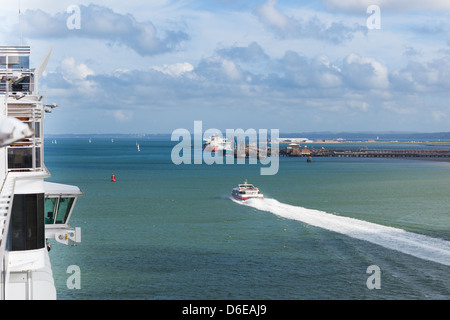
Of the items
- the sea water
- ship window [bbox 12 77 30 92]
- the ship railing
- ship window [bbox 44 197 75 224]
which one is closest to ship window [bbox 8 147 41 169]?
the ship railing

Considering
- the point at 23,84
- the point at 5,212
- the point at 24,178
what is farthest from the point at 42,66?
the point at 5,212

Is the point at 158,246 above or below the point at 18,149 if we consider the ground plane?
below

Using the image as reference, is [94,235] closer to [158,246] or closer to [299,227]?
→ [158,246]

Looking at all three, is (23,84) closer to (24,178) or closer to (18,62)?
(18,62)

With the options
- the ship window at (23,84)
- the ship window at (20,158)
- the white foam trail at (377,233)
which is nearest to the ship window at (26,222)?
the ship window at (20,158)

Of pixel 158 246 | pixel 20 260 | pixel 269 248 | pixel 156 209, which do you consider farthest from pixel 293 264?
pixel 156 209

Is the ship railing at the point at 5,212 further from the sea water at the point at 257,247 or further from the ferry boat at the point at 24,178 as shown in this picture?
the sea water at the point at 257,247

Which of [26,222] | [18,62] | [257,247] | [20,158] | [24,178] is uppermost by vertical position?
[18,62]
